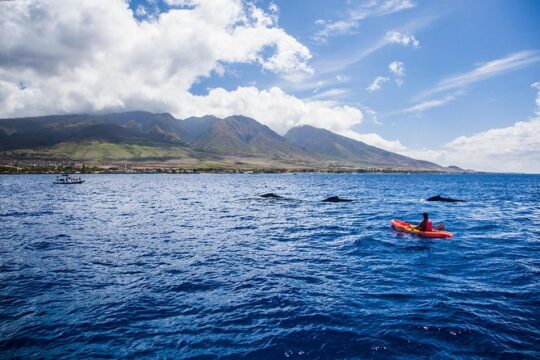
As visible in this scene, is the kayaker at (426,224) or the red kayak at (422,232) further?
the kayaker at (426,224)

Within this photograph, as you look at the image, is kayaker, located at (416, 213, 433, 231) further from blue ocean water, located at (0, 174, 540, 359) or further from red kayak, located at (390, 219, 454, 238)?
blue ocean water, located at (0, 174, 540, 359)

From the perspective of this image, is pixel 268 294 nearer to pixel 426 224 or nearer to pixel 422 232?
pixel 422 232

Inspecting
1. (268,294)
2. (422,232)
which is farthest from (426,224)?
(268,294)

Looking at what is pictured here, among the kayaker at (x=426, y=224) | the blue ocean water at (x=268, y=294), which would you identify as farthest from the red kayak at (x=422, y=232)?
the blue ocean water at (x=268, y=294)

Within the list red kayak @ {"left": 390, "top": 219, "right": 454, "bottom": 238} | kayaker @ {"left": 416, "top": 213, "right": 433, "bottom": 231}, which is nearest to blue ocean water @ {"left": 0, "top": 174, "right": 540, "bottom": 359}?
red kayak @ {"left": 390, "top": 219, "right": 454, "bottom": 238}

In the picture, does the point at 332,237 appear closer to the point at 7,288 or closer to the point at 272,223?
the point at 272,223

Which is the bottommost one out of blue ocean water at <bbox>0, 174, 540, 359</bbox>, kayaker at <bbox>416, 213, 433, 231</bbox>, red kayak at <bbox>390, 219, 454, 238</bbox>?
blue ocean water at <bbox>0, 174, 540, 359</bbox>

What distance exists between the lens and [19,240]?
35.5 metres

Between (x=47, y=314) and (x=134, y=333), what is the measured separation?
19.1 feet

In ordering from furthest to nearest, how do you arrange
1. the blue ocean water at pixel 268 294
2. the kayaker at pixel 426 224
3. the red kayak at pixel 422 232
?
the kayaker at pixel 426 224, the red kayak at pixel 422 232, the blue ocean water at pixel 268 294

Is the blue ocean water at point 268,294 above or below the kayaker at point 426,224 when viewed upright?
below

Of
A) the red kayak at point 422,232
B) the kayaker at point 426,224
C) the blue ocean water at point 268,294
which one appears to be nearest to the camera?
the blue ocean water at point 268,294

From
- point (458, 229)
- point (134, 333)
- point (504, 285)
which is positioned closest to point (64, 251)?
point (134, 333)

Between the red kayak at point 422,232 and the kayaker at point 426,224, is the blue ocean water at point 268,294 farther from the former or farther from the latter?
the kayaker at point 426,224
